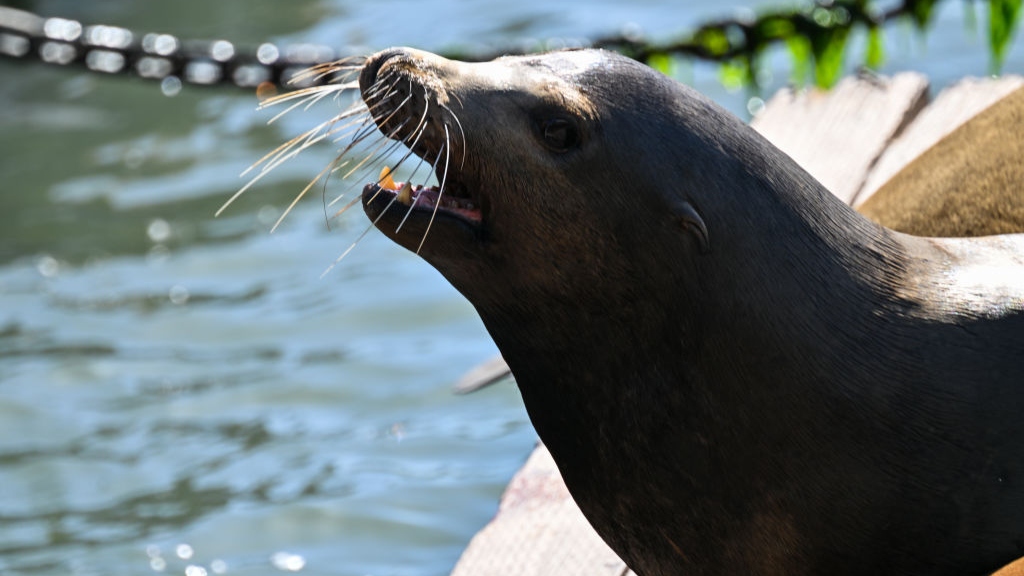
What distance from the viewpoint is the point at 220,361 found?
5996 millimetres

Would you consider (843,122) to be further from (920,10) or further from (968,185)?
(968,185)

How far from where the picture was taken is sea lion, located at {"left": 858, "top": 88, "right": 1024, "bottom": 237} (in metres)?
3.33

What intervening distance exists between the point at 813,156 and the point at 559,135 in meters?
2.46

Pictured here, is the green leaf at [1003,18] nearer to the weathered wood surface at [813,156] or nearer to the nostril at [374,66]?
the weathered wood surface at [813,156]

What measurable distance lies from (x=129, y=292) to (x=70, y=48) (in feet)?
4.14

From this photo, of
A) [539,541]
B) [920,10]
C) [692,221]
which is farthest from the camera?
[920,10]

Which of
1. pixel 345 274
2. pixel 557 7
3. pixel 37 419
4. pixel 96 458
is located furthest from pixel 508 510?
pixel 557 7

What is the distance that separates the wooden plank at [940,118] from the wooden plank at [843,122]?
0.05 m

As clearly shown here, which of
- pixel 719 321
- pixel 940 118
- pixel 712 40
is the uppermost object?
pixel 719 321

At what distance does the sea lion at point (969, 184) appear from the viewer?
3.33 meters

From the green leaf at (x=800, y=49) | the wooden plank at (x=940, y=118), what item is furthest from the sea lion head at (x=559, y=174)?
the green leaf at (x=800, y=49)

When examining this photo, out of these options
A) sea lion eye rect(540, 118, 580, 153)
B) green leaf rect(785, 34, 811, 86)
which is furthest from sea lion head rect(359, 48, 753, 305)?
green leaf rect(785, 34, 811, 86)

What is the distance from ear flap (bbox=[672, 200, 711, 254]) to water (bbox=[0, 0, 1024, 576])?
1704 millimetres

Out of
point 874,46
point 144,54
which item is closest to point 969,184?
point 874,46
